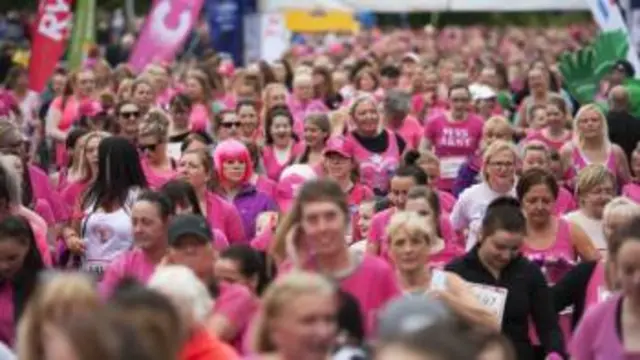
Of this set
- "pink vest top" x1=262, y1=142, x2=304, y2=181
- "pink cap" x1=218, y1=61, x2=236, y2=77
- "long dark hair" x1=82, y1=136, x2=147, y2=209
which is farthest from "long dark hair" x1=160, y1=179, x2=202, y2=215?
"pink cap" x1=218, y1=61, x2=236, y2=77

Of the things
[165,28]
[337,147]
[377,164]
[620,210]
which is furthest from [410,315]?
[165,28]

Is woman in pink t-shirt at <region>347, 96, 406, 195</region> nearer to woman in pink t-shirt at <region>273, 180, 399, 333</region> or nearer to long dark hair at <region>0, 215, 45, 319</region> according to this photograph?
long dark hair at <region>0, 215, 45, 319</region>

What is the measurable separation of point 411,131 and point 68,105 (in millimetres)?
4267

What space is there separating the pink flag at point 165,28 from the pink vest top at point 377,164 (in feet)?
39.0

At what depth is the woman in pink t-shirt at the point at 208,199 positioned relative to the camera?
1433 centimetres

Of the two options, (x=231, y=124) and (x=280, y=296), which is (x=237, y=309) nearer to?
(x=280, y=296)

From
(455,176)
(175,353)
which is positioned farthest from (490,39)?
(175,353)

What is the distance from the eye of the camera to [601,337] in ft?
30.3

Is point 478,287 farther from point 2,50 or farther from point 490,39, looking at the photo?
point 490,39

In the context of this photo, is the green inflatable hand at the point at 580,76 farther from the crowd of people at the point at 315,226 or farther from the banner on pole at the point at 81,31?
the banner on pole at the point at 81,31

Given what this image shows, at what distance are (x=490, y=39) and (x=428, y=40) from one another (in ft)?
25.6

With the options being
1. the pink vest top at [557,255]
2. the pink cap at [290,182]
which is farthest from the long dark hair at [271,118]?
the pink vest top at [557,255]

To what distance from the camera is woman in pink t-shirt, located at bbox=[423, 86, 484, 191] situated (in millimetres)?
20828

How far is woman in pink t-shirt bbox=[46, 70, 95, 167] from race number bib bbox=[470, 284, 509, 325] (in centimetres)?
1256
